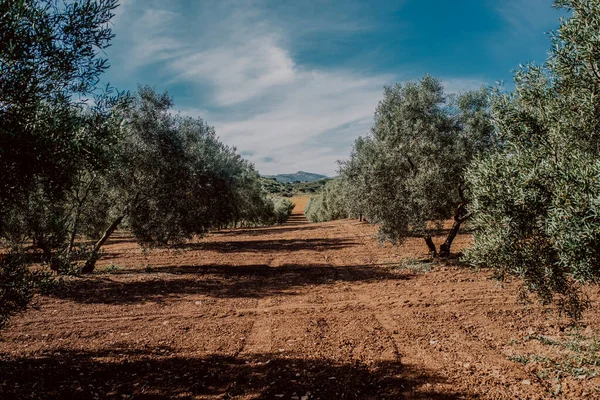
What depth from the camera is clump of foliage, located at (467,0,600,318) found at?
5.51 m

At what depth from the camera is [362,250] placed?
1061 inches

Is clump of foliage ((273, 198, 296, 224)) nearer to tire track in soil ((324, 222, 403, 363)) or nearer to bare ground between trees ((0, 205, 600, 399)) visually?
bare ground between trees ((0, 205, 600, 399))

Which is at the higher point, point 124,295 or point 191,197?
point 191,197

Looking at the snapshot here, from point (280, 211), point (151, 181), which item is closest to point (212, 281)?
point (151, 181)

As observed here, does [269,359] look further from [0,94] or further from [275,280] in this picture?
[275,280]

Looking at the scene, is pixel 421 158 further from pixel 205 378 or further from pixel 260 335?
pixel 205 378

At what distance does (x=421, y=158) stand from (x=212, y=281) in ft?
42.3

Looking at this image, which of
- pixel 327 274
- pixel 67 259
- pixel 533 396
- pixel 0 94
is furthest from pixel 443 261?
pixel 0 94

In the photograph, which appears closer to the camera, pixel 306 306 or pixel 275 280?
pixel 306 306

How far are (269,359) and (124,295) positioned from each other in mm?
9555

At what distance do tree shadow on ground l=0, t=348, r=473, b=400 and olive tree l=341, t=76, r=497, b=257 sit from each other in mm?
11247

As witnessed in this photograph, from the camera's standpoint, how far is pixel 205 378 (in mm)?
7746

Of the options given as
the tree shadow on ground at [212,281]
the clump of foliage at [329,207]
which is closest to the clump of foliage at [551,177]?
the tree shadow on ground at [212,281]

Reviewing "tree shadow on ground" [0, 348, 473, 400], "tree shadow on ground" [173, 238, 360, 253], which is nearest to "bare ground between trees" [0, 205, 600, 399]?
"tree shadow on ground" [0, 348, 473, 400]
